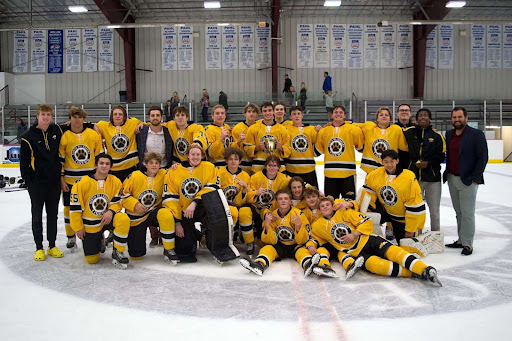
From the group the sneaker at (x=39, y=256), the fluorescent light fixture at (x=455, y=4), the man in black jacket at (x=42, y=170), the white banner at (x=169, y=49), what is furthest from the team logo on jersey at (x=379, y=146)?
the white banner at (x=169, y=49)

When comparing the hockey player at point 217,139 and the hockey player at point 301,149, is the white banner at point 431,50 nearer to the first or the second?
the hockey player at point 301,149

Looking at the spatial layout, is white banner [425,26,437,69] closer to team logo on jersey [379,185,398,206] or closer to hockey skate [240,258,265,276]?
team logo on jersey [379,185,398,206]

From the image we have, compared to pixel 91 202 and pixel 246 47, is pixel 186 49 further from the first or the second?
pixel 91 202

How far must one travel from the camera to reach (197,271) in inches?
144

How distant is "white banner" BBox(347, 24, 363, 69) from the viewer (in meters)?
17.5

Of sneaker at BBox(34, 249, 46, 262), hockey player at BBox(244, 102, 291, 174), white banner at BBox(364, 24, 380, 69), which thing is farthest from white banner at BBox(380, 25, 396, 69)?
sneaker at BBox(34, 249, 46, 262)

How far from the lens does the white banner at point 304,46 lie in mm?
17562

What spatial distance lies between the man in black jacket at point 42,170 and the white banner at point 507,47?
61.0 ft

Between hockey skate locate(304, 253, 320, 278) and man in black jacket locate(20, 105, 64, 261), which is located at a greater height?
man in black jacket locate(20, 105, 64, 261)

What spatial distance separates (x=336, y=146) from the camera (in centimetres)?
468

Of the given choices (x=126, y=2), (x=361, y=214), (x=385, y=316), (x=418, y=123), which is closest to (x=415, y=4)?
(x=126, y=2)

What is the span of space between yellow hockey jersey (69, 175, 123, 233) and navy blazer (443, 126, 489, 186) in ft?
10.4

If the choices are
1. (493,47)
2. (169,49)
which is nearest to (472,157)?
(169,49)

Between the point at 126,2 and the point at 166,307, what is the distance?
50.0 ft
